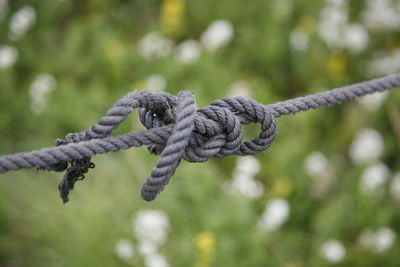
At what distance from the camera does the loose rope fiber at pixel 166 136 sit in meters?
0.76

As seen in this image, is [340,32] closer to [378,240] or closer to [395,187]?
[395,187]

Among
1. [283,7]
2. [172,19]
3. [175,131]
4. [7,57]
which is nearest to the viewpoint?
[175,131]

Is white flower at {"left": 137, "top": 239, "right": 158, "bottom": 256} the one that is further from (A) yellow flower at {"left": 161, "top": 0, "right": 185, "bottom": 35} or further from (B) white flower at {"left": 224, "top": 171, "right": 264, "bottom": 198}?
(A) yellow flower at {"left": 161, "top": 0, "right": 185, "bottom": 35}

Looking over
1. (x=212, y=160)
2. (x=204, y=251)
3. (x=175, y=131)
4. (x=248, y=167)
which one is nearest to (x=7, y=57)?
(x=212, y=160)

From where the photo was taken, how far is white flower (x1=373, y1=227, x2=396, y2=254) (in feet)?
7.60

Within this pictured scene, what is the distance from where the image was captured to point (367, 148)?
2688 mm

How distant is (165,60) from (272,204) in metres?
1.57

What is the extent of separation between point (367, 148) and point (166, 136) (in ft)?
7.24

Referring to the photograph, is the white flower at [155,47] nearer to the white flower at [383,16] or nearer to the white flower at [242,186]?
the white flower at [242,186]

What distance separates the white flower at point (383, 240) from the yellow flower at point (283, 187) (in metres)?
0.58

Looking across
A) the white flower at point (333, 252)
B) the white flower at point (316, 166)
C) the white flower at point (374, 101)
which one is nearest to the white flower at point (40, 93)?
the white flower at point (316, 166)

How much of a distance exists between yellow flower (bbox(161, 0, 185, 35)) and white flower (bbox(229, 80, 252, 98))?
0.95m

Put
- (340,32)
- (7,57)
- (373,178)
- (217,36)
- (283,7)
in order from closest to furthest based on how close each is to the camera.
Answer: (373,178) → (7,57) → (217,36) → (340,32) → (283,7)

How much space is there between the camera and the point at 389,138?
2.88m
